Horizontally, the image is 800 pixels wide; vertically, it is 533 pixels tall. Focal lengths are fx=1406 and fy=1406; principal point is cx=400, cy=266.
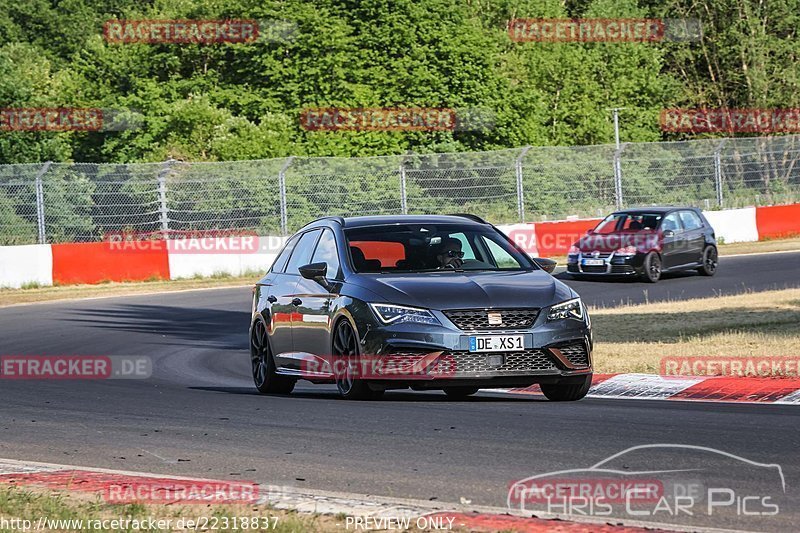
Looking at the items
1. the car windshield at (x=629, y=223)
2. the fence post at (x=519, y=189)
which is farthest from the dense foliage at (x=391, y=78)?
the car windshield at (x=629, y=223)

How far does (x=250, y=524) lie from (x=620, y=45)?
6694 cm

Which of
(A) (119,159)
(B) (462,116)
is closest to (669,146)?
(B) (462,116)

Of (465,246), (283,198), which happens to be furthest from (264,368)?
(283,198)

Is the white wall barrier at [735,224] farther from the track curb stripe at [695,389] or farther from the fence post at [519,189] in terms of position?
the track curb stripe at [695,389]

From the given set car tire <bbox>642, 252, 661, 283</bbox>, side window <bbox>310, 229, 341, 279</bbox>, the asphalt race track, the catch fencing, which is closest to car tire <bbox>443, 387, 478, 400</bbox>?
the asphalt race track

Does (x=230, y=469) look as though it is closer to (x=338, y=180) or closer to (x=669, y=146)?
(x=338, y=180)

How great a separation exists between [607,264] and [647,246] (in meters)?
0.87

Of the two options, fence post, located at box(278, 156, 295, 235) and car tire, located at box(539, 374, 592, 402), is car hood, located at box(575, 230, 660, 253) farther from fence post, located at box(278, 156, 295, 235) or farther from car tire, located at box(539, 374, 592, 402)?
car tire, located at box(539, 374, 592, 402)

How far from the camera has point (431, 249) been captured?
11.6m

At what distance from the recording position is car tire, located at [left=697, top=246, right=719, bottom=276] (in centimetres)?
2902

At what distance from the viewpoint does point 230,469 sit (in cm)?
789

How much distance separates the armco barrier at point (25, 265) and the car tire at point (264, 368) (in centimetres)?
A: 1745

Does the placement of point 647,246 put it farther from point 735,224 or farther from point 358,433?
point 358,433

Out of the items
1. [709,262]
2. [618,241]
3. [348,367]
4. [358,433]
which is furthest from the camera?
[709,262]
